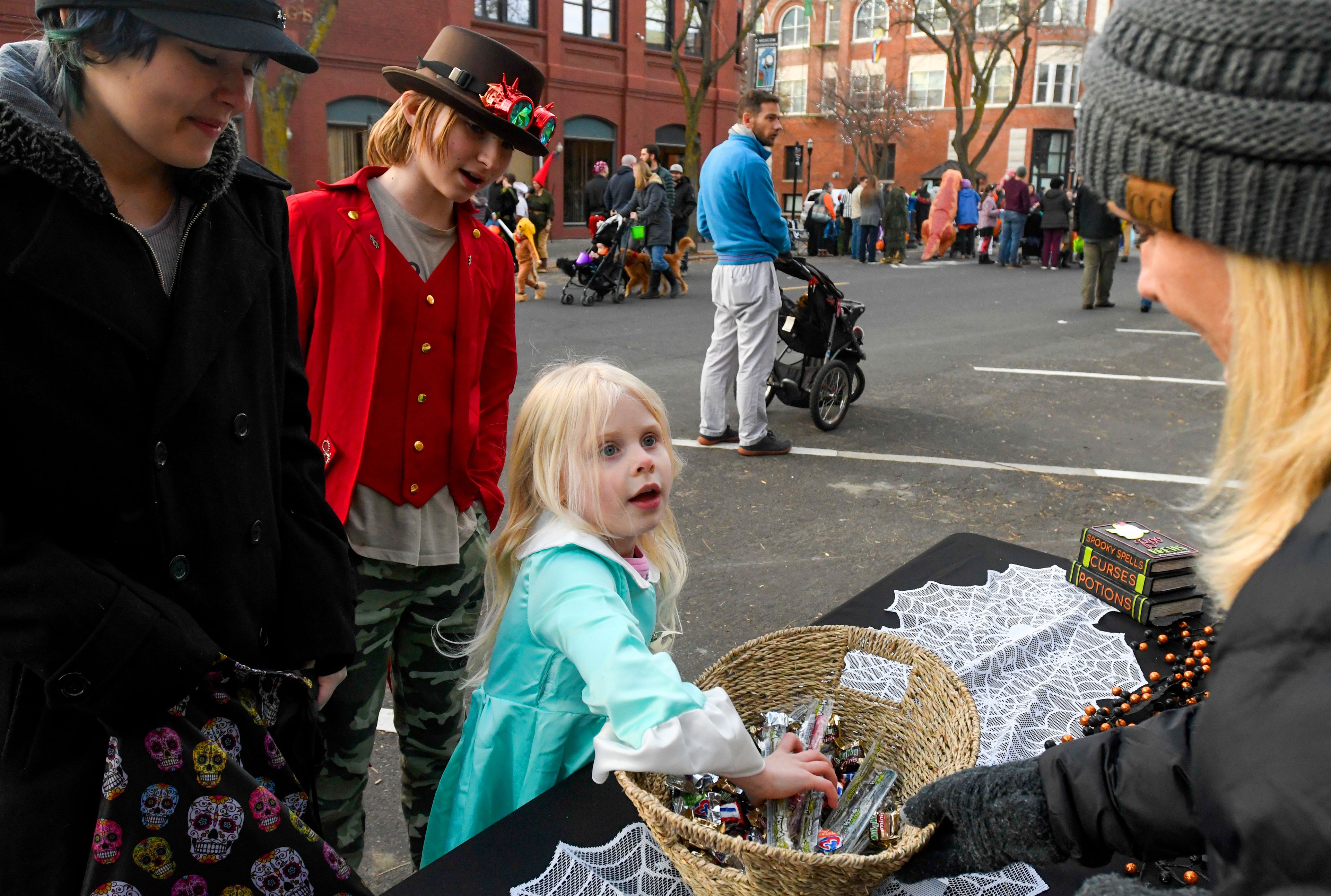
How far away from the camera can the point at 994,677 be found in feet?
7.16

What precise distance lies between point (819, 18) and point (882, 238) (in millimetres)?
32090

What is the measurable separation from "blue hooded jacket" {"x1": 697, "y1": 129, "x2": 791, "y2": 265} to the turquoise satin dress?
4352mm

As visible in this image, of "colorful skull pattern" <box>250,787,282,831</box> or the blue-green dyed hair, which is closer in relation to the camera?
the blue-green dyed hair

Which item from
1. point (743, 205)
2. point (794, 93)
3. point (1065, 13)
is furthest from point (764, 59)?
point (794, 93)

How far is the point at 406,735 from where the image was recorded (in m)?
2.28

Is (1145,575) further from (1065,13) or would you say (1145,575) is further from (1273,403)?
(1065,13)

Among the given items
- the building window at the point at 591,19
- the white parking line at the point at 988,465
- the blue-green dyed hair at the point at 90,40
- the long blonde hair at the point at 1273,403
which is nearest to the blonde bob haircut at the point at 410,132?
the blue-green dyed hair at the point at 90,40

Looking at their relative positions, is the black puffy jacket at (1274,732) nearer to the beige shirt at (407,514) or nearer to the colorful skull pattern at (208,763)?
the colorful skull pattern at (208,763)

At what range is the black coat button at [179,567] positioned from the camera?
139 cm

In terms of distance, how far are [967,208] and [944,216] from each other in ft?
4.36

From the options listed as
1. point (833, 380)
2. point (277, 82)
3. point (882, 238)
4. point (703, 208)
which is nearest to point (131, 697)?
point (703, 208)

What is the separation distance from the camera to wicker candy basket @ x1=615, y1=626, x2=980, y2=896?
48.3 inches

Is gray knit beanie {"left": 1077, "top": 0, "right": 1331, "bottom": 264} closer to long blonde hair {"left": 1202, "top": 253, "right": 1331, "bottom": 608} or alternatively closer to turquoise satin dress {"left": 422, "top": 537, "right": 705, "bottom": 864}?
long blonde hair {"left": 1202, "top": 253, "right": 1331, "bottom": 608}

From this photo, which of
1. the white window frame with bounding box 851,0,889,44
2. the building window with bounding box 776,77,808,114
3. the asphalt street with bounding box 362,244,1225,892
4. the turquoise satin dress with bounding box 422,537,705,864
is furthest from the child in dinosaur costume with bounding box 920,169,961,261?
the building window with bounding box 776,77,808,114
